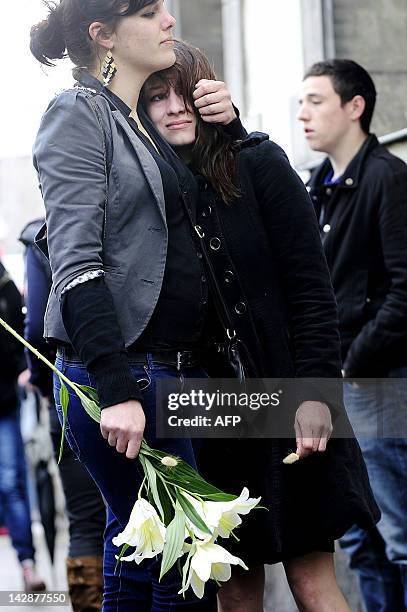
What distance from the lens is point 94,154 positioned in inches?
126

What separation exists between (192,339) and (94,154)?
1.76ft

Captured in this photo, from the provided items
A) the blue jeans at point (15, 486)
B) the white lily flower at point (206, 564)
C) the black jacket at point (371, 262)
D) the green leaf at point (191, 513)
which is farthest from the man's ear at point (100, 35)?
the blue jeans at point (15, 486)

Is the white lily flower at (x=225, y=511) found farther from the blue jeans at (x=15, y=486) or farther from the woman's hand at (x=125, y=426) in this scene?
the blue jeans at (x=15, y=486)

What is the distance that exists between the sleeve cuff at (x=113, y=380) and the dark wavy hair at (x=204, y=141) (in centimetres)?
66

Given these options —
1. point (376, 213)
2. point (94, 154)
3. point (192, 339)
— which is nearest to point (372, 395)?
point (376, 213)

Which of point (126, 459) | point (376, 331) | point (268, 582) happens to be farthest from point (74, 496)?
point (126, 459)

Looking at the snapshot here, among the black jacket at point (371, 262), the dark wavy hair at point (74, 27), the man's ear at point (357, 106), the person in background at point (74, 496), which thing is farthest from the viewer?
the man's ear at point (357, 106)

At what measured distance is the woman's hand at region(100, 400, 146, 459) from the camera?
3059 mm

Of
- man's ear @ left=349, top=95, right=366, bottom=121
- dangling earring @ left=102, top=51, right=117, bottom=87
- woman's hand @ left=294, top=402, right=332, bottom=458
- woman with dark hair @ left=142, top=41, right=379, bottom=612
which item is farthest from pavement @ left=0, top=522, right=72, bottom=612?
dangling earring @ left=102, top=51, right=117, bottom=87

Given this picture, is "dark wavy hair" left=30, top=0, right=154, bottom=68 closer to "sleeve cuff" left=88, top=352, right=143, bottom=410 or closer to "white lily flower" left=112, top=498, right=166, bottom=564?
"sleeve cuff" left=88, top=352, right=143, bottom=410

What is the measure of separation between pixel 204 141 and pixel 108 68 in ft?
1.15

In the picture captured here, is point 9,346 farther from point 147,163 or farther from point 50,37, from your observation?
point 147,163

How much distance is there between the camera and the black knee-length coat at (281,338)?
11.6 ft

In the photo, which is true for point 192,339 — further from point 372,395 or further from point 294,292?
point 372,395
